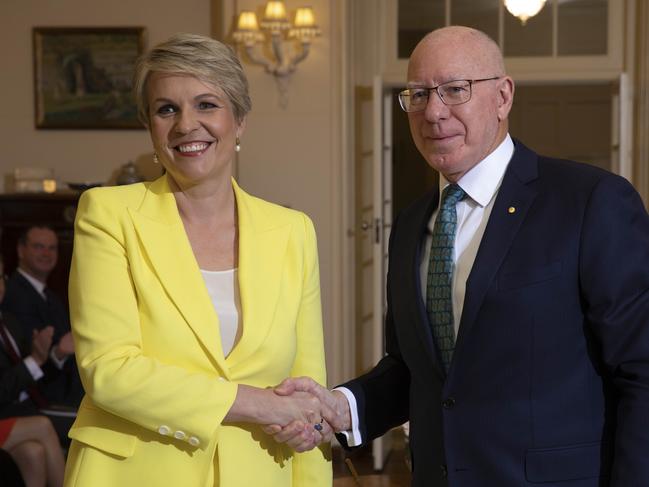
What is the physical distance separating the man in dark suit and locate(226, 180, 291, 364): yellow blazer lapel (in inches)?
5.4

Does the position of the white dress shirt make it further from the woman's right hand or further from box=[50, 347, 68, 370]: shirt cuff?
box=[50, 347, 68, 370]: shirt cuff

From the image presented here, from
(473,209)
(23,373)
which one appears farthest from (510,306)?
(23,373)

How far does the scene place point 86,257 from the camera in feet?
6.91

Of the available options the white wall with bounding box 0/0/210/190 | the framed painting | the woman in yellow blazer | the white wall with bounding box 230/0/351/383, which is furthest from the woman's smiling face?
the framed painting

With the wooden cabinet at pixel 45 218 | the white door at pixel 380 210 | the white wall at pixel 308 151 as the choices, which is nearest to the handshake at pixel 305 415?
the white door at pixel 380 210

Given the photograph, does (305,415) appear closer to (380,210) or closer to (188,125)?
(188,125)

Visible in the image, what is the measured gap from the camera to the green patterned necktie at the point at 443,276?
215cm

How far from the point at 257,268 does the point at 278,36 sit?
14.7 feet

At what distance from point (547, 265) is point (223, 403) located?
70 centimetres

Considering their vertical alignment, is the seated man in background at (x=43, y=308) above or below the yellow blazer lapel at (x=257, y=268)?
below

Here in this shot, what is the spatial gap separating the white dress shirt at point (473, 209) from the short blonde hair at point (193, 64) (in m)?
0.55

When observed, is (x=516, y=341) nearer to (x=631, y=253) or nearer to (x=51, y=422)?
(x=631, y=253)

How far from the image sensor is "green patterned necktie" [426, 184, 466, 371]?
84.5 inches

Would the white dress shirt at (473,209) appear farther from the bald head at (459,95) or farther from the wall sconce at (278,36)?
the wall sconce at (278,36)
